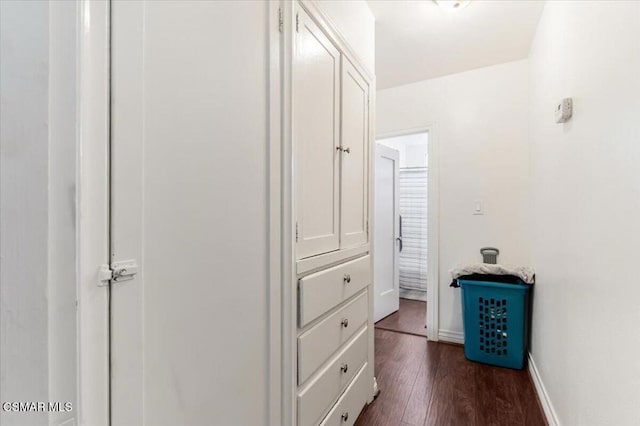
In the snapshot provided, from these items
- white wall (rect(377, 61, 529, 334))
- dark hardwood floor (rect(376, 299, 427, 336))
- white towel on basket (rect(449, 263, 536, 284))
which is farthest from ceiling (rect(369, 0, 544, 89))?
dark hardwood floor (rect(376, 299, 427, 336))

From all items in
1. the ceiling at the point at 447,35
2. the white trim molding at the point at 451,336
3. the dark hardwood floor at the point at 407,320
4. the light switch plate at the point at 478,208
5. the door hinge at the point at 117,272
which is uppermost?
the ceiling at the point at 447,35

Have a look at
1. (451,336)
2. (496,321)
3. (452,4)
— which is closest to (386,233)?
(451,336)

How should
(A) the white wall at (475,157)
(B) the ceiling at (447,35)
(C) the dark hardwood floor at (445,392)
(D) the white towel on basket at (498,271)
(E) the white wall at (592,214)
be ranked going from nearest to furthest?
1. (E) the white wall at (592,214)
2. (C) the dark hardwood floor at (445,392)
3. (B) the ceiling at (447,35)
4. (D) the white towel on basket at (498,271)
5. (A) the white wall at (475,157)

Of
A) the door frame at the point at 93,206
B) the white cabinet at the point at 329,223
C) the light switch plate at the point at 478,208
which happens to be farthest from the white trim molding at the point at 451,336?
the door frame at the point at 93,206

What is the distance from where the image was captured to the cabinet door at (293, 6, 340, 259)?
1.22 m

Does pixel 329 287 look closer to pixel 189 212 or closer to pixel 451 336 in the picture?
pixel 189 212

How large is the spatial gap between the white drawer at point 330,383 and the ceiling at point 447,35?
6.74ft

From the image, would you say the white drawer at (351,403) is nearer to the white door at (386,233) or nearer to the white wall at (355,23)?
the white door at (386,233)

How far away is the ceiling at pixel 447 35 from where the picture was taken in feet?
6.52

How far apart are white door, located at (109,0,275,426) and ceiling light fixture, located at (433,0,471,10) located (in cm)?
139

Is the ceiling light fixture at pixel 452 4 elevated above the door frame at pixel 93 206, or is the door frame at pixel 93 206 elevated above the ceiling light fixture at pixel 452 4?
the ceiling light fixture at pixel 452 4

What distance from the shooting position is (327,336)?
1425 millimetres

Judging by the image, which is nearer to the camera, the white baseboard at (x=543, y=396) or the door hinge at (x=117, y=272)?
the door hinge at (x=117, y=272)

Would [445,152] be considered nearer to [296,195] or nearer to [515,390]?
[515,390]
